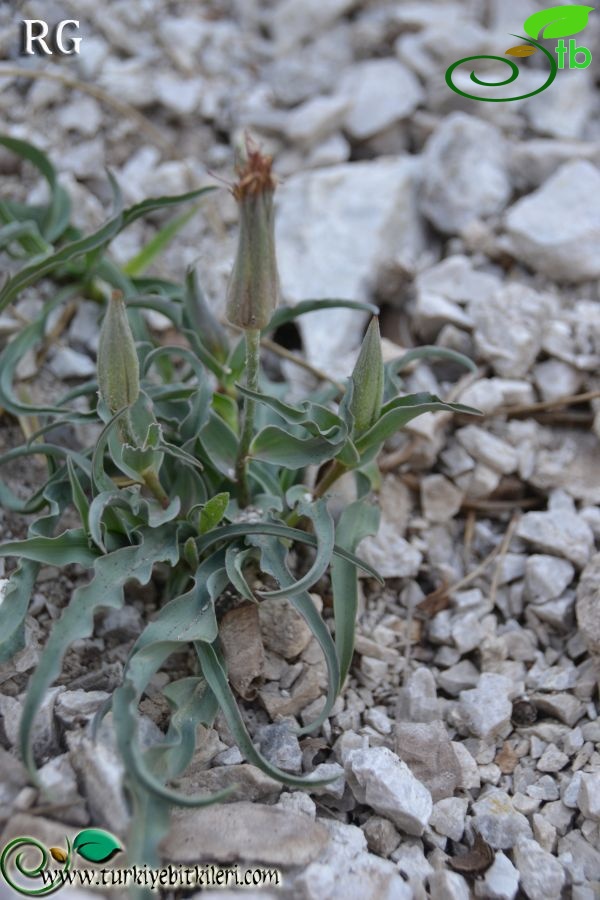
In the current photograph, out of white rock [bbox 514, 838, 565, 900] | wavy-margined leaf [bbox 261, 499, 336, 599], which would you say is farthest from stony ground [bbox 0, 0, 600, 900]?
wavy-margined leaf [bbox 261, 499, 336, 599]

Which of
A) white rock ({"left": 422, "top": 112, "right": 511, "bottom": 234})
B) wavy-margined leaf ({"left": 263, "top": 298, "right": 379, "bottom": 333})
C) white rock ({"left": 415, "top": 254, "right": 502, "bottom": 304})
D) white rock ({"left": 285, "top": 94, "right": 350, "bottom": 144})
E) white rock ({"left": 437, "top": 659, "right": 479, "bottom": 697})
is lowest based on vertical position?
white rock ({"left": 437, "top": 659, "right": 479, "bottom": 697})

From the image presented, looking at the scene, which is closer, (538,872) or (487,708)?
(538,872)

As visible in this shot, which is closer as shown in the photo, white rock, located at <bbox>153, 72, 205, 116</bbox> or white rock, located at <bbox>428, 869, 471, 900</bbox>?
white rock, located at <bbox>428, 869, 471, 900</bbox>

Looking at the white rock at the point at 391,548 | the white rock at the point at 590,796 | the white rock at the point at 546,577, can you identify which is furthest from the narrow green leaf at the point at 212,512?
the white rock at the point at 590,796

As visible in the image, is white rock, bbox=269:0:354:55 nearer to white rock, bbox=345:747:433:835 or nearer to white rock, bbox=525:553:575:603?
white rock, bbox=525:553:575:603

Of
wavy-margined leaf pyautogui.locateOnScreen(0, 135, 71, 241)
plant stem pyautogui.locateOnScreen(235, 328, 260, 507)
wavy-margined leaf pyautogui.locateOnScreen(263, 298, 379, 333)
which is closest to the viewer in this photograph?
plant stem pyautogui.locateOnScreen(235, 328, 260, 507)

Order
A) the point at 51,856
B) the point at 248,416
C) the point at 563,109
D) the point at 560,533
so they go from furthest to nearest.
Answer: the point at 563,109 < the point at 560,533 < the point at 248,416 < the point at 51,856

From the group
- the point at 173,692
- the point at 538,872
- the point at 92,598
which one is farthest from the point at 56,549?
the point at 538,872

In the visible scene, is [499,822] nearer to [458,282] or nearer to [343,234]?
[458,282]
